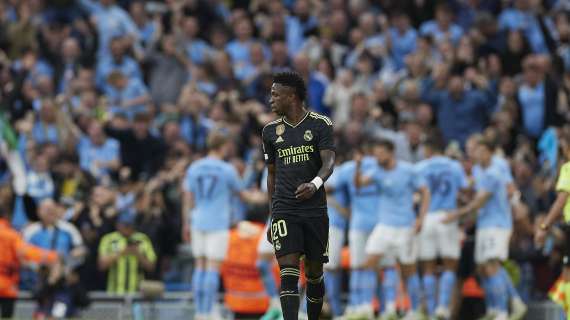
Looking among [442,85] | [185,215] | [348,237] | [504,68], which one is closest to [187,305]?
[185,215]

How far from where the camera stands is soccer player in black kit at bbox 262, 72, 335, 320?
490 inches

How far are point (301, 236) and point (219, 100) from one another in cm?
1020

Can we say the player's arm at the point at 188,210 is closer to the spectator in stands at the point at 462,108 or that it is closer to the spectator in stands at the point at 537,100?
the spectator in stands at the point at 462,108

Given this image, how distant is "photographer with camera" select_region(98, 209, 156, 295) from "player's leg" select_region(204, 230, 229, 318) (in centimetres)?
166

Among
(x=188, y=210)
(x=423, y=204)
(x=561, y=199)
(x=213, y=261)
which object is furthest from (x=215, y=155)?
(x=561, y=199)

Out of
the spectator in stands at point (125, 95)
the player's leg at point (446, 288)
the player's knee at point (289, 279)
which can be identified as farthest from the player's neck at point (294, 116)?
the spectator in stands at point (125, 95)

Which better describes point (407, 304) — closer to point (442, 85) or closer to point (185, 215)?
point (185, 215)

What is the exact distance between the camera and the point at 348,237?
65.4ft

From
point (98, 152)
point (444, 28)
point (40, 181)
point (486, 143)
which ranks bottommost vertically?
point (486, 143)

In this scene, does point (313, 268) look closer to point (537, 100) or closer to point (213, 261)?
point (213, 261)

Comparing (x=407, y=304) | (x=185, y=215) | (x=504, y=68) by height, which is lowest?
(x=407, y=304)

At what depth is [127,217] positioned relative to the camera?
19.8 meters

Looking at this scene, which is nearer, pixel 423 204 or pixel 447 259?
pixel 423 204

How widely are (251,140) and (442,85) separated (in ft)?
11.3
